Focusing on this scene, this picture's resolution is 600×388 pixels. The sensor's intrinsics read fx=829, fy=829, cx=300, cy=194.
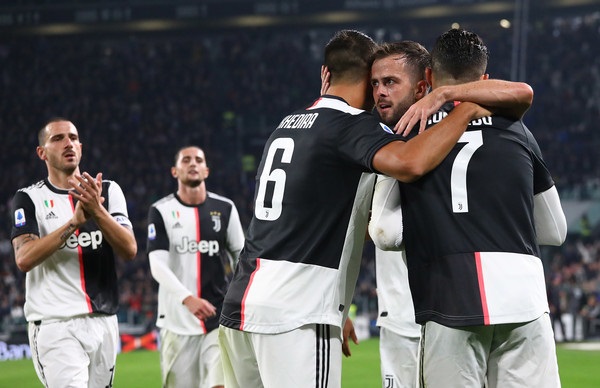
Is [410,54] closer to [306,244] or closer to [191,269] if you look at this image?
[306,244]

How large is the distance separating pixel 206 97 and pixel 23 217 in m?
27.6

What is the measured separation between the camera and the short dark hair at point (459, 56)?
3.61 meters

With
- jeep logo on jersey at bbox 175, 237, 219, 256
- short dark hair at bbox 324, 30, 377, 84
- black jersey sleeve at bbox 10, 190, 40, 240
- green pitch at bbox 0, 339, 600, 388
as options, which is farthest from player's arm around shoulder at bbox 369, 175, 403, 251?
green pitch at bbox 0, 339, 600, 388

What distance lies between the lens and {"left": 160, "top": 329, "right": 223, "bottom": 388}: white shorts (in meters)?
7.63

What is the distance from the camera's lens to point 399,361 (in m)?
5.92

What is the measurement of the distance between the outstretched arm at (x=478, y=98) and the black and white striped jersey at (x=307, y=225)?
0.15 meters

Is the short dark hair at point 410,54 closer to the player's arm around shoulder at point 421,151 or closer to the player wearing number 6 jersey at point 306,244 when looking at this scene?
the player wearing number 6 jersey at point 306,244

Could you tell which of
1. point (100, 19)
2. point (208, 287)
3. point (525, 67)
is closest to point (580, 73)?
point (525, 67)

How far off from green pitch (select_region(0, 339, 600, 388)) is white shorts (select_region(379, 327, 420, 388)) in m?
5.80

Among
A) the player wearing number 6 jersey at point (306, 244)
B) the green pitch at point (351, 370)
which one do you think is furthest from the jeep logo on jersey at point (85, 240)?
the green pitch at point (351, 370)

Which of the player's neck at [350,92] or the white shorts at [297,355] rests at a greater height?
the player's neck at [350,92]

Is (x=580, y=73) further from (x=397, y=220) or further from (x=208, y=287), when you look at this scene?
(x=397, y=220)

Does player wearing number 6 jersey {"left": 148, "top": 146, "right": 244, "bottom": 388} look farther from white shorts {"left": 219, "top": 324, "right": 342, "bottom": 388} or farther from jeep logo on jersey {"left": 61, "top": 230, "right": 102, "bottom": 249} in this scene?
white shorts {"left": 219, "top": 324, "right": 342, "bottom": 388}

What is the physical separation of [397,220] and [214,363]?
442 centimetres
